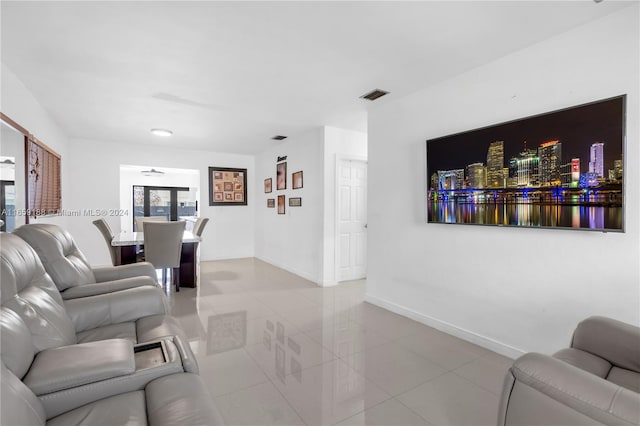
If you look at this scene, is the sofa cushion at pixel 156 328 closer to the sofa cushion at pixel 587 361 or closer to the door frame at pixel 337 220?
the sofa cushion at pixel 587 361

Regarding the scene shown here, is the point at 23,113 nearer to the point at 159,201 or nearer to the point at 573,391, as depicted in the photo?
the point at 573,391

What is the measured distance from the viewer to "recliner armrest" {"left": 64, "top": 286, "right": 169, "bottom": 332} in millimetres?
1902

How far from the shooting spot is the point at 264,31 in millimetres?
2211

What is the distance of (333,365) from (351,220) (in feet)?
9.53

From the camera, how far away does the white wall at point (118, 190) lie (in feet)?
18.5

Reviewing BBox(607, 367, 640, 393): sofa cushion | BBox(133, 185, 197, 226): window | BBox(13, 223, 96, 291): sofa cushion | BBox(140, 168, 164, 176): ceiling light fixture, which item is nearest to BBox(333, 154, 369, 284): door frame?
BBox(13, 223, 96, 291): sofa cushion

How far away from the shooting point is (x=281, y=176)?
19.8 feet

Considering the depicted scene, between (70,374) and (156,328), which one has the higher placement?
(70,374)

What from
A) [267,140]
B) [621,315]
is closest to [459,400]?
[621,315]

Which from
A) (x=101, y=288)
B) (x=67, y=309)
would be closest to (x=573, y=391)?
(x=67, y=309)

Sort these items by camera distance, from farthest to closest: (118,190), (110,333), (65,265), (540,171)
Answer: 1. (118,190)
2. (540,171)
3. (65,265)
4. (110,333)

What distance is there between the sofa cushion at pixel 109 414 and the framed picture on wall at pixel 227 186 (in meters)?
5.96

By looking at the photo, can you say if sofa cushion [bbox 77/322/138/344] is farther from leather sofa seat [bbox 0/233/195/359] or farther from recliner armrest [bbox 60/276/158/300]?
recliner armrest [bbox 60/276/158/300]

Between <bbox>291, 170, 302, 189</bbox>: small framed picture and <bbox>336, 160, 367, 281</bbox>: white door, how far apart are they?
835 mm
